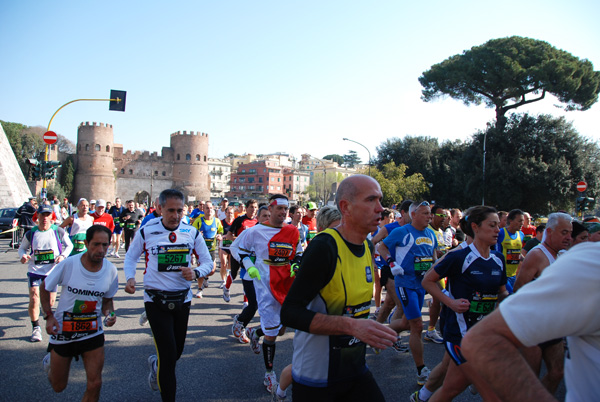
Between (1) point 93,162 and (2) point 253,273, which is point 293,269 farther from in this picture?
(1) point 93,162

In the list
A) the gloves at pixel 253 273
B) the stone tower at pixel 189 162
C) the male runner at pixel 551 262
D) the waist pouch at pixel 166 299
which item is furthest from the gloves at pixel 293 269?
the stone tower at pixel 189 162

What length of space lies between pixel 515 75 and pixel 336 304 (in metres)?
38.4

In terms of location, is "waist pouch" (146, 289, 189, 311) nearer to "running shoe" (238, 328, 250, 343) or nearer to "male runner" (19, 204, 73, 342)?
"running shoe" (238, 328, 250, 343)

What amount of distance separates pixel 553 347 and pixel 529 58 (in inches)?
1513

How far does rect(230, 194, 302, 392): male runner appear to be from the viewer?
5.06 m

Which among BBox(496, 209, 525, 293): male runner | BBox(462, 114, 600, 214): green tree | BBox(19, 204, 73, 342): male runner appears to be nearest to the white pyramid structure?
BBox(19, 204, 73, 342): male runner

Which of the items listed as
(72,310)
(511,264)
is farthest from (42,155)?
(511,264)

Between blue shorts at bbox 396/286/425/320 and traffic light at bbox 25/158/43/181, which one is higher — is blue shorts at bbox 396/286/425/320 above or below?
below

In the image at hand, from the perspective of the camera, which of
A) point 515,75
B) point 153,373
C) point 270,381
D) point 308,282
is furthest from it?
point 515,75

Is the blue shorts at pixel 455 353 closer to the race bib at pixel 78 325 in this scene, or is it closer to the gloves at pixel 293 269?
the gloves at pixel 293 269

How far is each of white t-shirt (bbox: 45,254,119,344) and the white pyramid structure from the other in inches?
1174

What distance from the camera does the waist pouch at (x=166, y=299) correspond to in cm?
401

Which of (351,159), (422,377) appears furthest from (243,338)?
(351,159)

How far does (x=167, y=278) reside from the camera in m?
4.15
